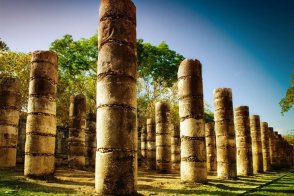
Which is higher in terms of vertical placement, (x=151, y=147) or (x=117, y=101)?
(x=117, y=101)

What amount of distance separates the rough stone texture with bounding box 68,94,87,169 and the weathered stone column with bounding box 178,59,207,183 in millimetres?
6803

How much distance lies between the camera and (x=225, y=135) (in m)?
11.7


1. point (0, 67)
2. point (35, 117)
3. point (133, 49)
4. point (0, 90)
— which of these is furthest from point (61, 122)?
point (133, 49)

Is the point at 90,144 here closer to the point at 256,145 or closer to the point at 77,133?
the point at 77,133

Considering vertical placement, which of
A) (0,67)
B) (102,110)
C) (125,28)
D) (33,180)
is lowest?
(33,180)

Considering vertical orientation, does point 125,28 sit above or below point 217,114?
above

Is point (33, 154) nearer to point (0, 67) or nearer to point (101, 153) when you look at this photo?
point (101, 153)

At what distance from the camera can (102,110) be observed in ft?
19.5

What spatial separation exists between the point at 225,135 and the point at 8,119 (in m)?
9.30

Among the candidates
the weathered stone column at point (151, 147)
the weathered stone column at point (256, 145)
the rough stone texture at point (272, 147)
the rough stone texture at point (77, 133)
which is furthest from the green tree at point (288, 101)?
the rough stone texture at point (77, 133)

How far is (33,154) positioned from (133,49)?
16.2 ft

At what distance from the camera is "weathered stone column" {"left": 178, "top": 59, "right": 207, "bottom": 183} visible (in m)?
8.82

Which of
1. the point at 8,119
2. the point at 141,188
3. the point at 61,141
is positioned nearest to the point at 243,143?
the point at 141,188

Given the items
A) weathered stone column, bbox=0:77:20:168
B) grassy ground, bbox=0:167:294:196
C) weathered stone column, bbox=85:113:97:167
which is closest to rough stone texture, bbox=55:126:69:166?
weathered stone column, bbox=85:113:97:167
